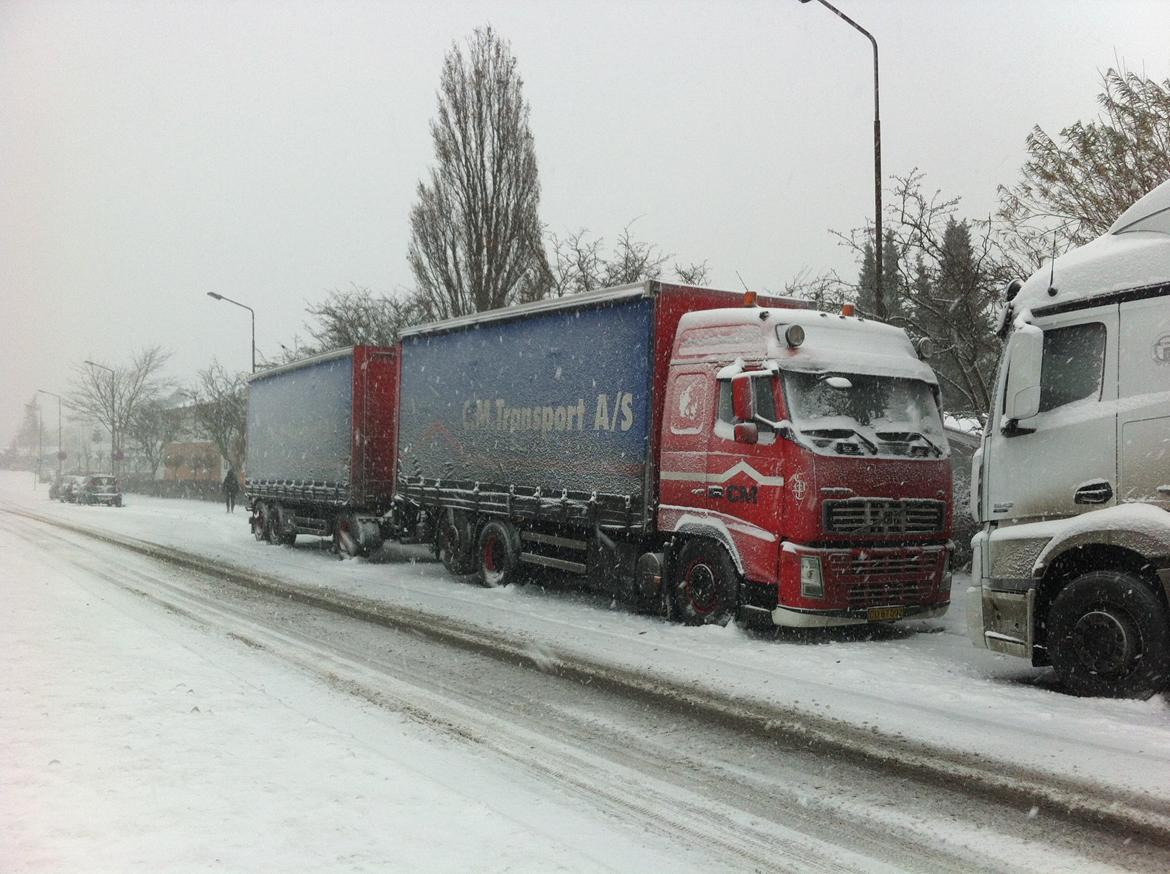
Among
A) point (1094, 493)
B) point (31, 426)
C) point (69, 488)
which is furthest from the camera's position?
point (31, 426)

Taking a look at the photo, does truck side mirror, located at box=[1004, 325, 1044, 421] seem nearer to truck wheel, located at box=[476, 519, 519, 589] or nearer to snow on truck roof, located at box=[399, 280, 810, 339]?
snow on truck roof, located at box=[399, 280, 810, 339]

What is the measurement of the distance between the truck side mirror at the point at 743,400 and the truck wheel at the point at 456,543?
5921mm

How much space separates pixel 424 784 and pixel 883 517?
5777 mm

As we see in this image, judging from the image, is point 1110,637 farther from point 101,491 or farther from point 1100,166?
point 101,491

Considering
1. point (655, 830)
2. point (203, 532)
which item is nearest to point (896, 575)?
point (655, 830)

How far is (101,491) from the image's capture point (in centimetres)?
4469

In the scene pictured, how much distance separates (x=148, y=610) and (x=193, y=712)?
522 cm

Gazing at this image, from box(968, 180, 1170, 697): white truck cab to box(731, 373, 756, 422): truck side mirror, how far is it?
230 cm

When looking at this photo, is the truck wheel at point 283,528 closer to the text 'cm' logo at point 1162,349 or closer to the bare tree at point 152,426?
the text 'cm' logo at point 1162,349

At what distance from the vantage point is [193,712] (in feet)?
20.1

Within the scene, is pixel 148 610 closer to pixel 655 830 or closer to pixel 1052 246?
pixel 655 830

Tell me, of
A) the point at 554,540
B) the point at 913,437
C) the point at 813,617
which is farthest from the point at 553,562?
the point at 913,437

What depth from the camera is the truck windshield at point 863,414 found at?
917 cm

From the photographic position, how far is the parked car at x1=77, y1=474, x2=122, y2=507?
4431 cm
